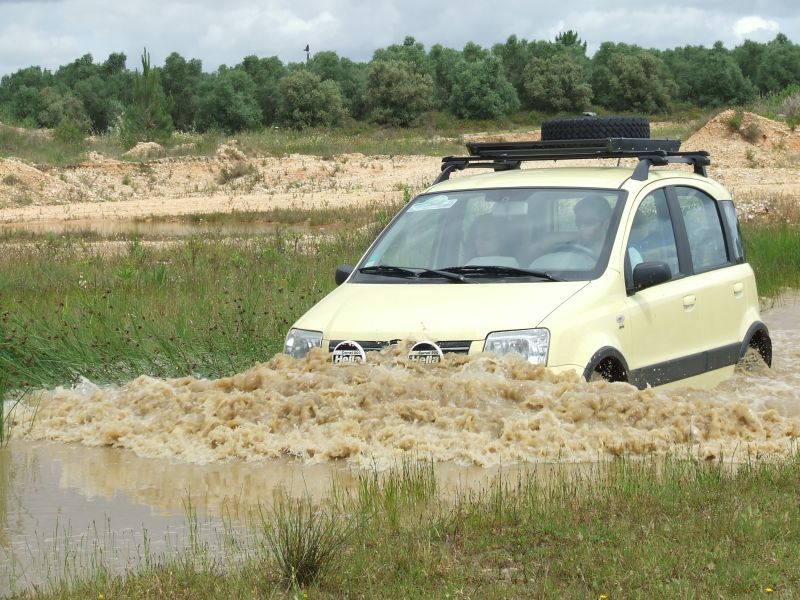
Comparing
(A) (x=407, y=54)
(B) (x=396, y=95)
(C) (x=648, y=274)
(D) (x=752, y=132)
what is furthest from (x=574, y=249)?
(A) (x=407, y=54)

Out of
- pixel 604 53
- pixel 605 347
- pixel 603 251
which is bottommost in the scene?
pixel 605 347

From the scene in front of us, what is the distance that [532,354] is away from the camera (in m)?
7.48

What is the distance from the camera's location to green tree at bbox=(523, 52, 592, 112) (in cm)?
9775

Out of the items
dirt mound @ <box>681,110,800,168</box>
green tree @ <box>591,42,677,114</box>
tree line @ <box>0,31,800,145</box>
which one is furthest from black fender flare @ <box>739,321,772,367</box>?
green tree @ <box>591,42,677,114</box>

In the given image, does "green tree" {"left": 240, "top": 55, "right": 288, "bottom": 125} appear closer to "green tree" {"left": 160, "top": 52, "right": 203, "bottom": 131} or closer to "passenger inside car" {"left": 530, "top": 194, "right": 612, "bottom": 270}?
"green tree" {"left": 160, "top": 52, "right": 203, "bottom": 131}

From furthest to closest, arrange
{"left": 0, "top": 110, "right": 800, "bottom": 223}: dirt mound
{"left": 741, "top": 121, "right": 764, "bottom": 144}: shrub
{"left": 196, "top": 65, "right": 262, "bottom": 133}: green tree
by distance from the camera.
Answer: {"left": 196, "top": 65, "right": 262, "bottom": 133}: green tree, {"left": 741, "top": 121, "right": 764, "bottom": 144}: shrub, {"left": 0, "top": 110, "right": 800, "bottom": 223}: dirt mound

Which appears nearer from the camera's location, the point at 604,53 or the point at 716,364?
the point at 716,364

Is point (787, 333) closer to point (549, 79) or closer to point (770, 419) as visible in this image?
point (770, 419)

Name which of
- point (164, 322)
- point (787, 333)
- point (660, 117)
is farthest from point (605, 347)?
point (660, 117)

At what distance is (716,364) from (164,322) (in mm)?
5341

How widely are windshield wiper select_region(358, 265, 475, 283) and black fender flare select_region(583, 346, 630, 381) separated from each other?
3.25 ft

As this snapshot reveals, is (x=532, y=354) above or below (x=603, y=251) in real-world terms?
below

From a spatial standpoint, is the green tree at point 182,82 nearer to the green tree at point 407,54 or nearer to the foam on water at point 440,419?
the green tree at point 407,54

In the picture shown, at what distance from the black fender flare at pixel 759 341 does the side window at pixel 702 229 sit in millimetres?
541
